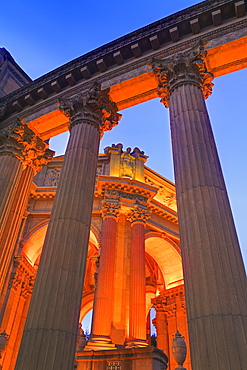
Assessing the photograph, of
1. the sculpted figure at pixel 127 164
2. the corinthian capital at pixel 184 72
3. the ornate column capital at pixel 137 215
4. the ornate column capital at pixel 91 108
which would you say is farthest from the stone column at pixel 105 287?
the corinthian capital at pixel 184 72

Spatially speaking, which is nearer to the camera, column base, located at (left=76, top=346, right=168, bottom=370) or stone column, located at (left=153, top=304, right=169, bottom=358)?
column base, located at (left=76, top=346, right=168, bottom=370)

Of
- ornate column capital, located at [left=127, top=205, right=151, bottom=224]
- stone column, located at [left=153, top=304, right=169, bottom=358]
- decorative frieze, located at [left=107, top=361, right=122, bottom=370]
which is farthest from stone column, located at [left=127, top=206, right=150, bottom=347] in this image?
stone column, located at [left=153, top=304, right=169, bottom=358]

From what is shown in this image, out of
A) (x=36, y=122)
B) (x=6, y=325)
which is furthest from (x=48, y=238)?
(x=6, y=325)

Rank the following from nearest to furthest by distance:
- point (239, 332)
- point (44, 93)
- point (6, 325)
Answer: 1. point (239, 332)
2. point (44, 93)
3. point (6, 325)

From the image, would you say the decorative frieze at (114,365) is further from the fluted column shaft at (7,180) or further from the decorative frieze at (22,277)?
the decorative frieze at (22,277)

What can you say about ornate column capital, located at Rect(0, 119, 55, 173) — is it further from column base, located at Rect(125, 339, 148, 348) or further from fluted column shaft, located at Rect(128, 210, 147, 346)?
column base, located at Rect(125, 339, 148, 348)

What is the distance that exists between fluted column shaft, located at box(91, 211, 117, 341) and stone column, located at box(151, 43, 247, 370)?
1168 cm

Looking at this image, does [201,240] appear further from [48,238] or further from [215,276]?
[48,238]

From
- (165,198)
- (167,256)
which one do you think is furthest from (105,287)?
(165,198)

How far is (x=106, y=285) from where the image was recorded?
19516 mm

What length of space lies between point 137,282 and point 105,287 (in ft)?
7.36

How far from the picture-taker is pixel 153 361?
595 inches

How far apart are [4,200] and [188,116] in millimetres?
8641

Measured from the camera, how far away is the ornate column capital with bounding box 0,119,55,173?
1538 cm
